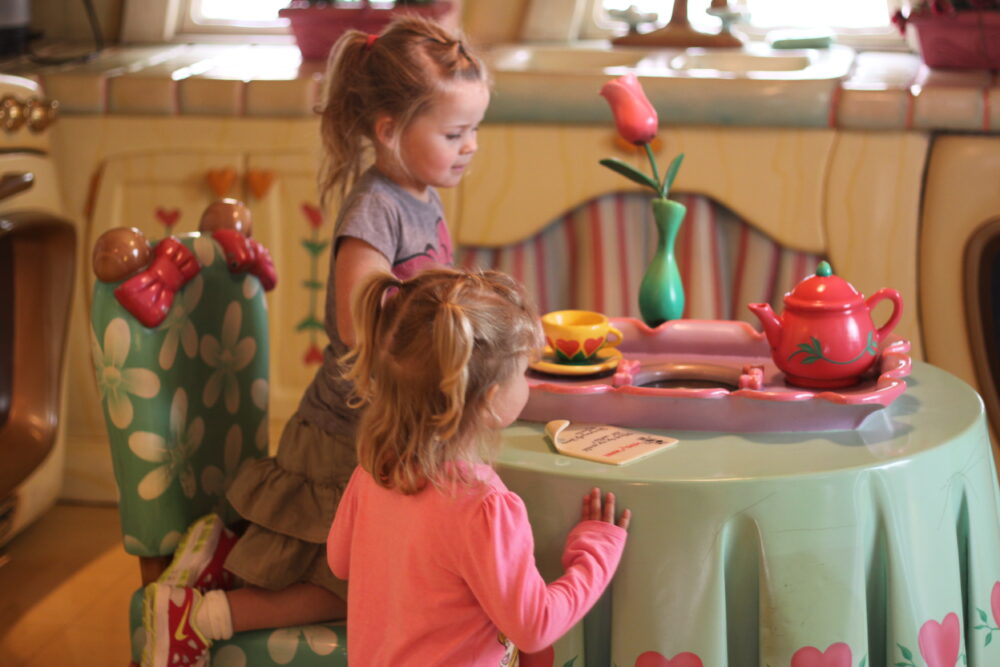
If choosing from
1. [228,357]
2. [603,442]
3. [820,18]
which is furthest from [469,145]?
[820,18]

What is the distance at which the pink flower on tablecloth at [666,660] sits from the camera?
4.21 ft

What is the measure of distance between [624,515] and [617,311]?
1.40 m

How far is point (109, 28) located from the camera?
330 cm

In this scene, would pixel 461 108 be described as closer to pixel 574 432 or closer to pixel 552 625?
pixel 574 432

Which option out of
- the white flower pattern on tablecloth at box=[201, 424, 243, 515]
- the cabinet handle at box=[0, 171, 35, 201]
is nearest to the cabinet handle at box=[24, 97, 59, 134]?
the cabinet handle at box=[0, 171, 35, 201]

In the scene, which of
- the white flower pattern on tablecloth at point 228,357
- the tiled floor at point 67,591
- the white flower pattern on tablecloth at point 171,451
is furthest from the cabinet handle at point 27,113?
the white flower pattern on tablecloth at point 171,451

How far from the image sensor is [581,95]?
251 centimetres

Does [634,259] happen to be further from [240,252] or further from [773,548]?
[773,548]

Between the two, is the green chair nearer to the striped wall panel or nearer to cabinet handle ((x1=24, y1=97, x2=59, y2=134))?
the striped wall panel

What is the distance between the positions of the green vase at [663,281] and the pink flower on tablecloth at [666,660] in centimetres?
57

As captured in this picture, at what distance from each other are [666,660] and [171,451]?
72cm

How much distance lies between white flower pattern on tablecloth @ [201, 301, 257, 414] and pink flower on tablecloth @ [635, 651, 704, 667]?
0.73 meters

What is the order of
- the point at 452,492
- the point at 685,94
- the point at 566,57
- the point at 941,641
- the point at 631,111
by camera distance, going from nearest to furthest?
the point at 452,492 < the point at 941,641 < the point at 631,111 < the point at 685,94 < the point at 566,57

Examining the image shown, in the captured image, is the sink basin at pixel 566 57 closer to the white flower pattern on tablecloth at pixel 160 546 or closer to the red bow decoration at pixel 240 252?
the red bow decoration at pixel 240 252
